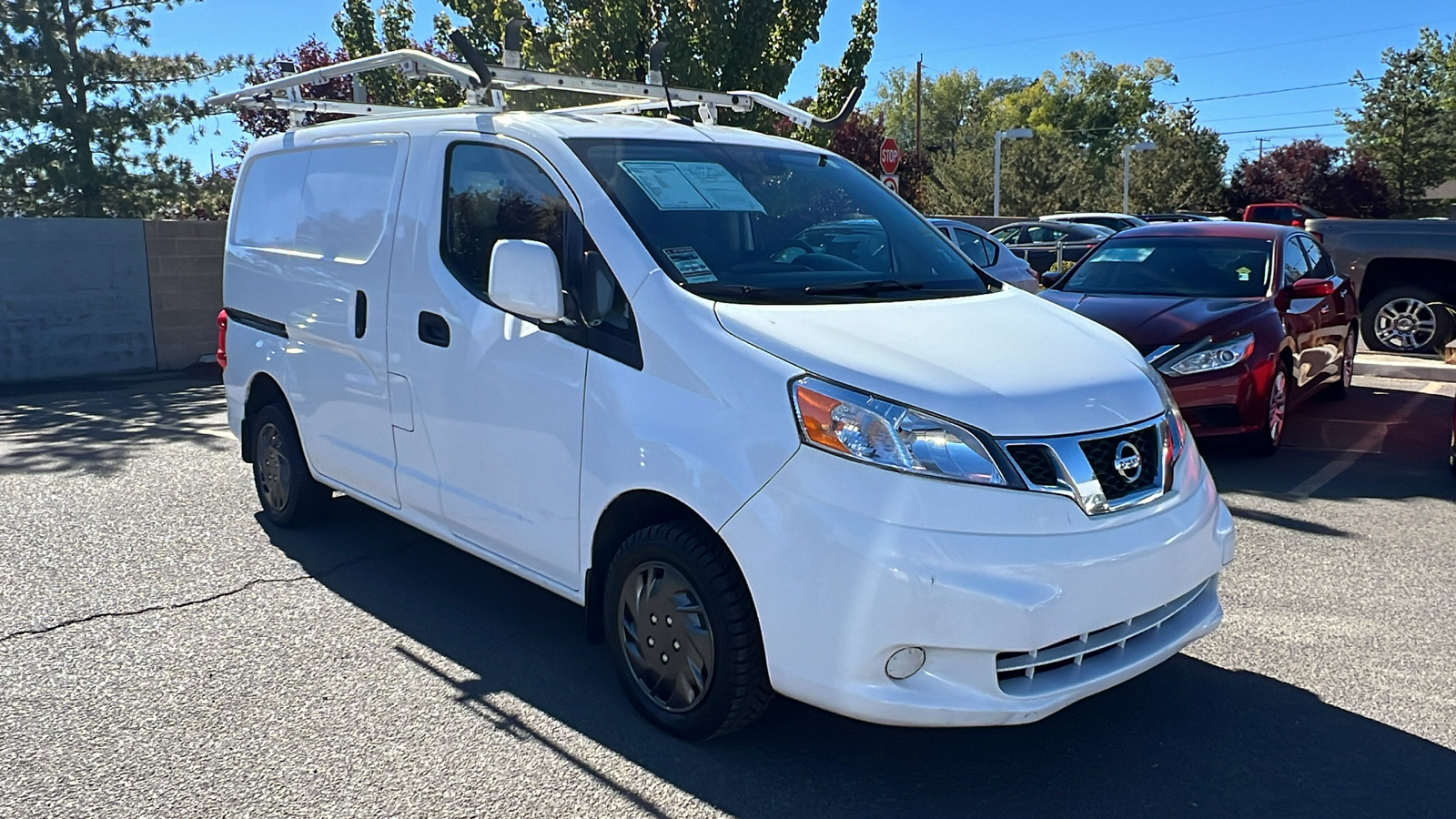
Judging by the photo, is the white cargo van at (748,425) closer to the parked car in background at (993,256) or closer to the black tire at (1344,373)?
the parked car in background at (993,256)

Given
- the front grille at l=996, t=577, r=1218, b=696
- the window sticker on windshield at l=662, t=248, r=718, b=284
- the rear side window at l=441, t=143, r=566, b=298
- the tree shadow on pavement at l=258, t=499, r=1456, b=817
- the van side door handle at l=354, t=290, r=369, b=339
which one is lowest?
the tree shadow on pavement at l=258, t=499, r=1456, b=817

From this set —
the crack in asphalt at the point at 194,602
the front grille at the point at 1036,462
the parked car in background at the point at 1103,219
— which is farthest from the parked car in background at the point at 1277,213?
the front grille at the point at 1036,462

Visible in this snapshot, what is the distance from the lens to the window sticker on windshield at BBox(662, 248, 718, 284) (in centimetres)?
365

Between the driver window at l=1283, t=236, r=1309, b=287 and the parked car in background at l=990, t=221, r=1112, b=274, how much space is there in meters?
12.4

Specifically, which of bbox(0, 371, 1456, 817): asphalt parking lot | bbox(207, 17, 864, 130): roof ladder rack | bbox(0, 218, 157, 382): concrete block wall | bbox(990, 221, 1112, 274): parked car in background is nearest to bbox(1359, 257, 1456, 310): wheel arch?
bbox(0, 371, 1456, 817): asphalt parking lot

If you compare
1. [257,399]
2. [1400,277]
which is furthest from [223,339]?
Result: [1400,277]

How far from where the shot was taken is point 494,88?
15.8ft

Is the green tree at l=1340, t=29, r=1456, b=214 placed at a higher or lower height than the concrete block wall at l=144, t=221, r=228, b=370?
higher

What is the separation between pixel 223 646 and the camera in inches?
173

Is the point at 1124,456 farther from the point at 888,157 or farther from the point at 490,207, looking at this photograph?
the point at 888,157

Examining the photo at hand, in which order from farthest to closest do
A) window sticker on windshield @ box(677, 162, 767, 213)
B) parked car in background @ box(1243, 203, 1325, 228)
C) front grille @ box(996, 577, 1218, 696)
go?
parked car in background @ box(1243, 203, 1325, 228) → window sticker on windshield @ box(677, 162, 767, 213) → front grille @ box(996, 577, 1218, 696)

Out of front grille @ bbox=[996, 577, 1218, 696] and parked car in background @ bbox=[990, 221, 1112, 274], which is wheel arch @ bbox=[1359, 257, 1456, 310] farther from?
front grille @ bbox=[996, 577, 1218, 696]

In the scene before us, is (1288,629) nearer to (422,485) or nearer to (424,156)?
(422,485)

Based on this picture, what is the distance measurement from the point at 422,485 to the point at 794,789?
201cm
